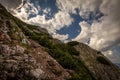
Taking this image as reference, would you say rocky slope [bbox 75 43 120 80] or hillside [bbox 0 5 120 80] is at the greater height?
rocky slope [bbox 75 43 120 80]

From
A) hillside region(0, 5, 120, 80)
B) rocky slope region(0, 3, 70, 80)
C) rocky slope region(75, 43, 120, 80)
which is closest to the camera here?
rocky slope region(0, 3, 70, 80)

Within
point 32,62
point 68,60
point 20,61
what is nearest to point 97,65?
point 68,60

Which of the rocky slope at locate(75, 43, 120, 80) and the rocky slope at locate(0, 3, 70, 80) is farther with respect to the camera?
the rocky slope at locate(75, 43, 120, 80)

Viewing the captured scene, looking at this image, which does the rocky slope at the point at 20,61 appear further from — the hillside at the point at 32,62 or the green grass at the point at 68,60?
the green grass at the point at 68,60

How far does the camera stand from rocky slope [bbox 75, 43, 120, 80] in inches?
2343

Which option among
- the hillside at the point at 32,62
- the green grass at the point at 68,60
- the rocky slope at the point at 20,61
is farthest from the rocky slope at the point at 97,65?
the rocky slope at the point at 20,61

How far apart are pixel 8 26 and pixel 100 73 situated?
28120 mm

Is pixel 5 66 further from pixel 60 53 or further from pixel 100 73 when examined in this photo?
pixel 100 73

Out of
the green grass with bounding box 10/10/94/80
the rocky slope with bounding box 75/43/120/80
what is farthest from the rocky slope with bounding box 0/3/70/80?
the rocky slope with bounding box 75/43/120/80

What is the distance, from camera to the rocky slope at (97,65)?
195ft

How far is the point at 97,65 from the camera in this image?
61.7 meters

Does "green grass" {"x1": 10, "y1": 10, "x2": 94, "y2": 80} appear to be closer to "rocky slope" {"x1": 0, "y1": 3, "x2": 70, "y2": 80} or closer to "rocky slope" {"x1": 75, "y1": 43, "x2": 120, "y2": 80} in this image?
"rocky slope" {"x1": 0, "y1": 3, "x2": 70, "y2": 80}

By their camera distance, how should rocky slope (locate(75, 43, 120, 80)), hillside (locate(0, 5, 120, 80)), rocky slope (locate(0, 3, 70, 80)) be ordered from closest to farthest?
rocky slope (locate(0, 3, 70, 80)), hillside (locate(0, 5, 120, 80)), rocky slope (locate(75, 43, 120, 80))

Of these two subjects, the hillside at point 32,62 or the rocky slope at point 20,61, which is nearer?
the rocky slope at point 20,61
